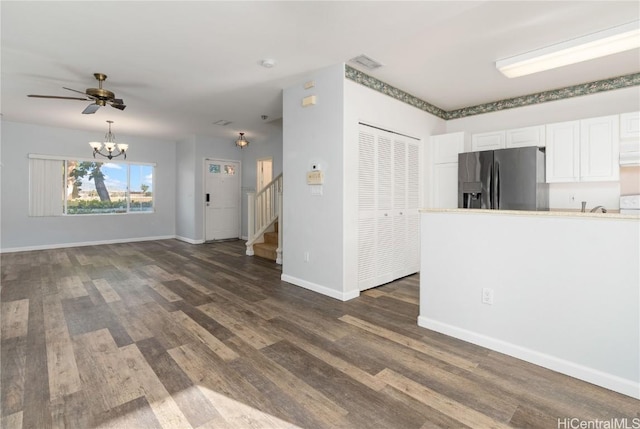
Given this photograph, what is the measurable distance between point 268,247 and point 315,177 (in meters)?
2.54

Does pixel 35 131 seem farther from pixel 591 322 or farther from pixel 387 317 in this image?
pixel 591 322

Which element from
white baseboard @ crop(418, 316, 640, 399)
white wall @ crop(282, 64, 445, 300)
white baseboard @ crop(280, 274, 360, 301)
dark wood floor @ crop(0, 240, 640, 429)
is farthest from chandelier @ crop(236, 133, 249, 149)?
white baseboard @ crop(418, 316, 640, 399)

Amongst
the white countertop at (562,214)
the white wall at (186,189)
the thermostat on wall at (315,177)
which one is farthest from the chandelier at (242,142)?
the white countertop at (562,214)

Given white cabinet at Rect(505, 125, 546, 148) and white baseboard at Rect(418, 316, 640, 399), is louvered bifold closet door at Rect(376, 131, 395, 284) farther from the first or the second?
white cabinet at Rect(505, 125, 546, 148)

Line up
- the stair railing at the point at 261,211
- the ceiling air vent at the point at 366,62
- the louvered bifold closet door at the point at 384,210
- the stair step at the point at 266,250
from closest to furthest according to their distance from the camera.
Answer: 1. the ceiling air vent at the point at 366,62
2. the louvered bifold closet door at the point at 384,210
3. the stair step at the point at 266,250
4. the stair railing at the point at 261,211

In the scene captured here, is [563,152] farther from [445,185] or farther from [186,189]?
[186,189]

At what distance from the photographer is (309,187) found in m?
3.87

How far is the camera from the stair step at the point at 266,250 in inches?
222

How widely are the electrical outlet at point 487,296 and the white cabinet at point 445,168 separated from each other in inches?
100

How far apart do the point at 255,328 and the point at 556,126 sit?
14.7ft

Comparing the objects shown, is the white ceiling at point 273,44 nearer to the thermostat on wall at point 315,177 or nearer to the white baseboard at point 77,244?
the thermostat on wall at point 315,177

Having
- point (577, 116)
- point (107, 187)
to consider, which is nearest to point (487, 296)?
point (577, 116)

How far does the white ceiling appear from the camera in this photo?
243 cm

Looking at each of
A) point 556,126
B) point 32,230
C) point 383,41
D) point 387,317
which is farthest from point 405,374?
point 32,230
